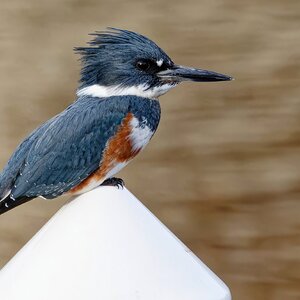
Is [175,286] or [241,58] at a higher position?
[241,58]

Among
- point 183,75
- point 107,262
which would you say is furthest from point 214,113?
point 107,262

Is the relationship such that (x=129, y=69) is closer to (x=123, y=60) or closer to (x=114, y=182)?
(x=123, y=60)

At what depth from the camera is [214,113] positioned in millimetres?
2090

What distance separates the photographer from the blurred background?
204cm

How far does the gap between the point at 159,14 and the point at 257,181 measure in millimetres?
432

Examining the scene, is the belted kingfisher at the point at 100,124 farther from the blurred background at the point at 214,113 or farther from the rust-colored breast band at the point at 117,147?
the blurred background at the point at 214,113

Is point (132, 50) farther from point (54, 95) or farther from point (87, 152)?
point (54, 95)

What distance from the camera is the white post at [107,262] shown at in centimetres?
107

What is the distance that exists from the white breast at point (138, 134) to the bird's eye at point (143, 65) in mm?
75

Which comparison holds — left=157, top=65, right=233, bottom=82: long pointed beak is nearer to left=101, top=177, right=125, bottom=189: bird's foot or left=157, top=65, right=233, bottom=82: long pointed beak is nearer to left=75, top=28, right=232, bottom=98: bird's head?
left=75, top=28, right=232, bottom=98: bird's head

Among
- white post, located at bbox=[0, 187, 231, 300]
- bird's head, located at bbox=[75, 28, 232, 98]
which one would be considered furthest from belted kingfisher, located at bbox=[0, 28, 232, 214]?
white post, located at bbox=[0, 187, 231, 300]

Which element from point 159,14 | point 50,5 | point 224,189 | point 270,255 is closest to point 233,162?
point 224,189

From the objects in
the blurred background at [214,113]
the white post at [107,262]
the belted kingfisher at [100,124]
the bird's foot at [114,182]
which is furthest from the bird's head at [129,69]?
the blurred background at [214,113]

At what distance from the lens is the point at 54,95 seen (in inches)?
86.4
